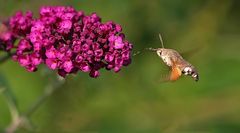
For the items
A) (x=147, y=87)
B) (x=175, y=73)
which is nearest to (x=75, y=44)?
(x=175, y=73)

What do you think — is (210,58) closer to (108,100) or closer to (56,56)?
(108,100)

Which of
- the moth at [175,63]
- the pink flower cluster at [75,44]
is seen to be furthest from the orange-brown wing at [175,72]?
the pink flower cluster at [75,44]

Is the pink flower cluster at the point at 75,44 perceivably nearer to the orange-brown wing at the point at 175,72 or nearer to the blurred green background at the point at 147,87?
the orange-brown wing at the point at 175,72

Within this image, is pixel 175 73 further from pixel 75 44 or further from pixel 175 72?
pixel 75 44

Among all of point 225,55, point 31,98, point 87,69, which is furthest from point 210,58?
point 87,69

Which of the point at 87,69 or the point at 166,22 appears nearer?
the point at 87,69
